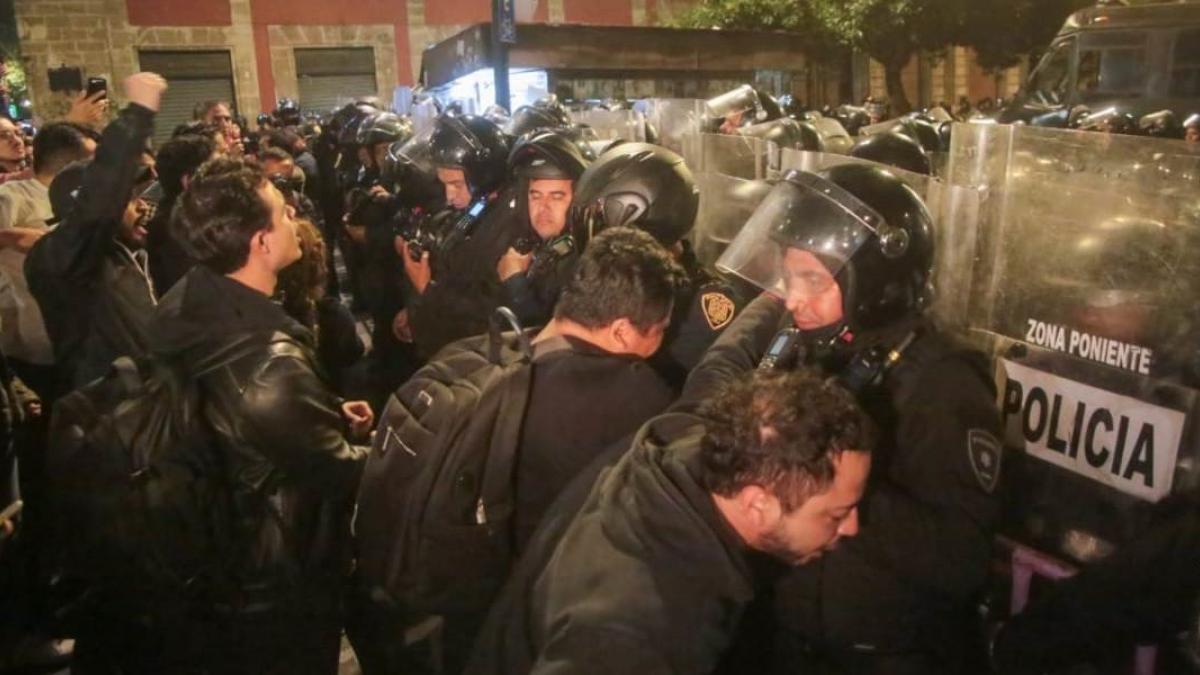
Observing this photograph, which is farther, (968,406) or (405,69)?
(405,69)

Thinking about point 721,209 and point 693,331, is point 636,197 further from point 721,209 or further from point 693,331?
point 721,209

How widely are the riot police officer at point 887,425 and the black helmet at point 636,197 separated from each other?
94 cm

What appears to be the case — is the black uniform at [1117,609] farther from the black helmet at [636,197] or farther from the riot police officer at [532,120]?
the riot police officer at [532,120]

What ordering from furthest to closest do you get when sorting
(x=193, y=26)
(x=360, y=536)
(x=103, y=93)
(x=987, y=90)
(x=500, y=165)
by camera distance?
1. (x=987, y=90)
2. (x=193, y=26)
3. (x=103, y=93)
4. (x=500, y=165)
5. (x=360, y=536)

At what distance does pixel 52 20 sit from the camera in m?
23.3

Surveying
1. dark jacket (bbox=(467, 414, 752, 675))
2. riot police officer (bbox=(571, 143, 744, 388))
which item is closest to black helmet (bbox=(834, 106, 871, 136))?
riot police officer (bbox=(571, 143, 744, 388))

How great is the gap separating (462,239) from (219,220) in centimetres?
180

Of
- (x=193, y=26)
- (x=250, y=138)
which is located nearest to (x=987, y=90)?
(x=193, y=26)

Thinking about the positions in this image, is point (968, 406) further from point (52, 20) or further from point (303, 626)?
point (52, 20)

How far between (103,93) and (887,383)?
464 centimetres

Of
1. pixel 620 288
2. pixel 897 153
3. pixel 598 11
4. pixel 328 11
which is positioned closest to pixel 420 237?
pixel 897 153

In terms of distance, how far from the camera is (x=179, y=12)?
24781mm

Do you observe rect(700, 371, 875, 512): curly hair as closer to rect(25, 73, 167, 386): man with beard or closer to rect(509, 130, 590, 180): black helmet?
rect(25, 73, 167, 386): man with beard

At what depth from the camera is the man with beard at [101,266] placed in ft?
10.2
